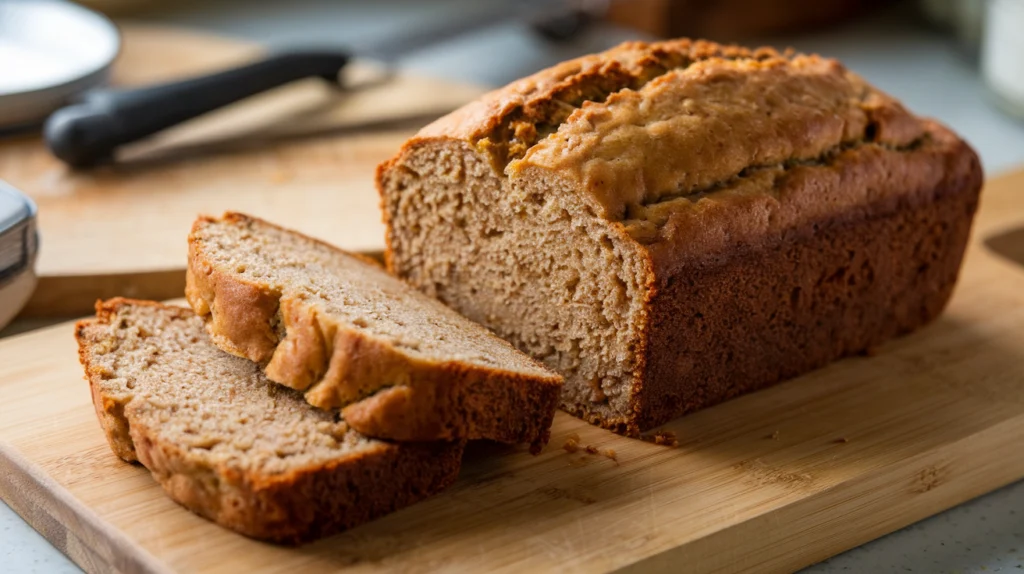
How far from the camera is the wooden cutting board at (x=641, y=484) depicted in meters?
2.70

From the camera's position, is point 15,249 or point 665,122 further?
point 15,249

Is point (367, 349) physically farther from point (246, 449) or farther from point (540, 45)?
point (540, 45)

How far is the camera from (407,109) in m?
5.60

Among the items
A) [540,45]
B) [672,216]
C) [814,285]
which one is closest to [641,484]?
[672,216]

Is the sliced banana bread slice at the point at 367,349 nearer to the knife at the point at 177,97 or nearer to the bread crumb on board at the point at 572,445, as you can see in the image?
the bread crumb on board at the point at 572,445

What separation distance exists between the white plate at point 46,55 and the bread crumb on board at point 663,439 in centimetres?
320

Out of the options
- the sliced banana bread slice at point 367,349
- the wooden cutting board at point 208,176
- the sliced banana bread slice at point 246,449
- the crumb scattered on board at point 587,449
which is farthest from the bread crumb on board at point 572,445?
the wooden cutting board at point 208,176

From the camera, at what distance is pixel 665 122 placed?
3.25m

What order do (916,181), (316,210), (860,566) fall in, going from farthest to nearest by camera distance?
(316,210) < (916,181) < (860,566)

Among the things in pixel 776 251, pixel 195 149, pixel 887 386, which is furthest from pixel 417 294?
pixel 195 149

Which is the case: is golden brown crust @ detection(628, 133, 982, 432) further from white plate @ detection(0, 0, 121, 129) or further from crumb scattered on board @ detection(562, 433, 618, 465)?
white plate @ detection(0, 0, 121, 129)

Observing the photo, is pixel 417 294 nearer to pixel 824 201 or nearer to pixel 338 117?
pixel 824 201

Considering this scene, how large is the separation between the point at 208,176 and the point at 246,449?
2.40 meters

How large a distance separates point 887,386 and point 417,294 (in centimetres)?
143
